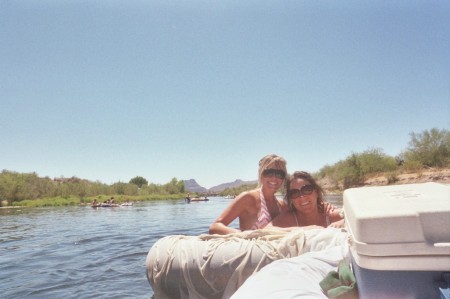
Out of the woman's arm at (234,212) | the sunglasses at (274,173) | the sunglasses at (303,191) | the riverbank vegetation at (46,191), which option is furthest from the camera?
the riverbank vegetation at (46,191)

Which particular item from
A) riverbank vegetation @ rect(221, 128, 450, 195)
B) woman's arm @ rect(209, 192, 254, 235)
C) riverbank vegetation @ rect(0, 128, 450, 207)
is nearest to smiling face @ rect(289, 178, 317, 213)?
woman's arm @ rect(209, 192, 254, 235)

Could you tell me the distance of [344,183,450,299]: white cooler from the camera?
3.49 ft

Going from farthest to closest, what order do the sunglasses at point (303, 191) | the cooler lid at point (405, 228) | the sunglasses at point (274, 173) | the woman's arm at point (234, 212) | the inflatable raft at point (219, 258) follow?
the sunglasses at point (274, 173) → the woman's arm at point (234, 212) → the sunglasses at point (303, 191) → the inflatable raft at point (219, 258) → the cooler lid at point (405, 228)

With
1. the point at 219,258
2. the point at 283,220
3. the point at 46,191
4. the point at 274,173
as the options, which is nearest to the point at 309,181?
the point at 274,173

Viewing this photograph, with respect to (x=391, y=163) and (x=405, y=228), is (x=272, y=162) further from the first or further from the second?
(x=391, y=163)

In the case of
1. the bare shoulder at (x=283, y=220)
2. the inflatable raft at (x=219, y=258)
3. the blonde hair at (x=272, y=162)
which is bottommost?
the inflatable raft at (x=219, y=258)

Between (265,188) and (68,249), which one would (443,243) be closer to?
(265,188)

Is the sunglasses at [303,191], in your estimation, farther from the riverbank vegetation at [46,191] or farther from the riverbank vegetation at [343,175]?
the riverbank vegetation at [46,191]

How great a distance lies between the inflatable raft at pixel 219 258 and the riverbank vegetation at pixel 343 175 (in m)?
38.5

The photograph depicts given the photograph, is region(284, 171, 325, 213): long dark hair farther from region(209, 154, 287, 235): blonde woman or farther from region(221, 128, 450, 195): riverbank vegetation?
region(221, 128, 450, 195): riverbank vegetation

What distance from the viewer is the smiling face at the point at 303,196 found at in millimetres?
3746

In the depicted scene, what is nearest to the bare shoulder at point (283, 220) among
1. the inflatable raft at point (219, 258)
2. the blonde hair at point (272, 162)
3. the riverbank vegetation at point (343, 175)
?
the blonde hair at point (272, 162)

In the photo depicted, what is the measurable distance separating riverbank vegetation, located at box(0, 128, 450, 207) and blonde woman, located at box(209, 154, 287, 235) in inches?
1472

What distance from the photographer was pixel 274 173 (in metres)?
4.12
